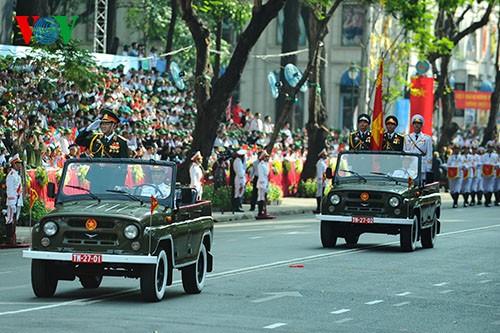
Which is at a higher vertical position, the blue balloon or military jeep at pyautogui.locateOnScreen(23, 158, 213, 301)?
the blue balloon

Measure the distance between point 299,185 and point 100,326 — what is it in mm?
33625

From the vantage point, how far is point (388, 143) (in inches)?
1009

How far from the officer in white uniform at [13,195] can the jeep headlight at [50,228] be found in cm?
1052

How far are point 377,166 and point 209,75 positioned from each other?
1247 cm

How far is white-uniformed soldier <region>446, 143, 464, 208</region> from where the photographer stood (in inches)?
1818

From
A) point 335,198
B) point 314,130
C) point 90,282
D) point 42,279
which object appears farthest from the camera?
point 314,130

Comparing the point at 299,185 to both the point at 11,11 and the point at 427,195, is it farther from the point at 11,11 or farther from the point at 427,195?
the point at 427,195

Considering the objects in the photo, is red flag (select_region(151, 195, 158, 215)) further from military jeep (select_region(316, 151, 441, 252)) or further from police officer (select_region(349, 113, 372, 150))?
police officer (select_region(349, 113, 372, 150))

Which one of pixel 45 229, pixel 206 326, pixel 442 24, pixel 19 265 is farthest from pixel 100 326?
pixel 442 24

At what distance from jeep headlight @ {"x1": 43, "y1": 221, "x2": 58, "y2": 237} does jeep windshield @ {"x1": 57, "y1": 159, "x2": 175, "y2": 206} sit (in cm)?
81

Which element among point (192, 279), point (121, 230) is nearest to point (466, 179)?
point (192, 279)

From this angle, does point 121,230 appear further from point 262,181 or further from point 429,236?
point 262,181

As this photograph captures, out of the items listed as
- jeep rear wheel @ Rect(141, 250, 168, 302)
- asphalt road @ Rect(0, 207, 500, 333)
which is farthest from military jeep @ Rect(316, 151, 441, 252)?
jeep rear wheel @ Rect(141, 250, 168, 302)

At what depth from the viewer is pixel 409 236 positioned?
2433 centimetres
